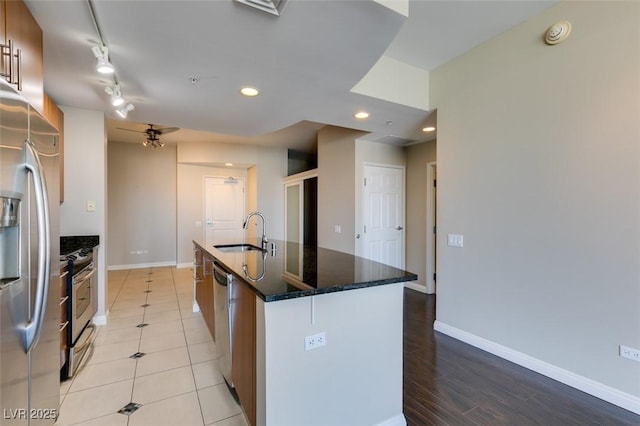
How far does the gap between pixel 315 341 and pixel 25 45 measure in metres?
2.26

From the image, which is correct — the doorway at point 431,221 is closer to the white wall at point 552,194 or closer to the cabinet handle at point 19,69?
the white wall at point 552,194

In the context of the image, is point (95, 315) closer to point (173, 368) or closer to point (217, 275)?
point (173, 368)

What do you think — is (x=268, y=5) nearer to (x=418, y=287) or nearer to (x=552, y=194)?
(x=552, y=194)

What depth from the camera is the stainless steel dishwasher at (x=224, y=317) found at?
188cm

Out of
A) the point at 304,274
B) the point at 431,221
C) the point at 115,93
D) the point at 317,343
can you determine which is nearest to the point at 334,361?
the point at 317,343

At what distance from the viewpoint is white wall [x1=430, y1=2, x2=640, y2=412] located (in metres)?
1.98

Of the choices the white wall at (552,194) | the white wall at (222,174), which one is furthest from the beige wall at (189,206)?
the white wall at (552,194)

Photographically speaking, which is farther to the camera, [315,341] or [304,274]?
[304,274]

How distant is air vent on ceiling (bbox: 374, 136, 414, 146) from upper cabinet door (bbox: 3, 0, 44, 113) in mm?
3737

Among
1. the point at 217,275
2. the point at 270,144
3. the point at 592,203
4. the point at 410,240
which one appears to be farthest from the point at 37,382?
the point at 270,144

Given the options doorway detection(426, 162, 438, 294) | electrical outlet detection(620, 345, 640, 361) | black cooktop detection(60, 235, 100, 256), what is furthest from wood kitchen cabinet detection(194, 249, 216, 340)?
doorway detection(426, 162, 438, 294)

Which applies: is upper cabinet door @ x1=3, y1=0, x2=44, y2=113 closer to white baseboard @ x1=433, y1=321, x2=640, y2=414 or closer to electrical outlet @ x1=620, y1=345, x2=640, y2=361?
white baseboard @ x1=433, y1=321, x2=640, y2=414

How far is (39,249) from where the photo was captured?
1274 mm

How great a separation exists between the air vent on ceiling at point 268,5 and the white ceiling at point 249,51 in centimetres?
3
